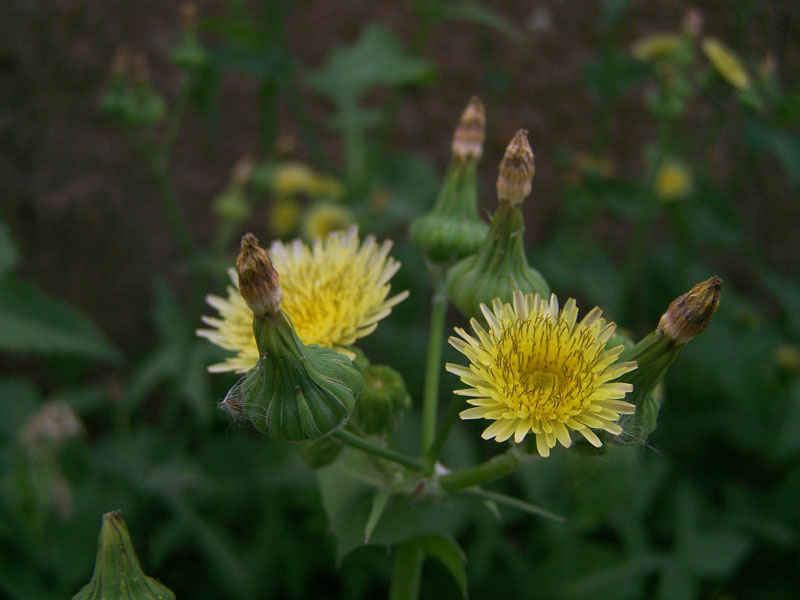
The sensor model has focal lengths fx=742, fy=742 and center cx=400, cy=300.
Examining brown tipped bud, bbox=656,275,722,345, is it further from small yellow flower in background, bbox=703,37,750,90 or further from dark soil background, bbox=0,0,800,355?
dark soil background, bbox=0,0,800,355

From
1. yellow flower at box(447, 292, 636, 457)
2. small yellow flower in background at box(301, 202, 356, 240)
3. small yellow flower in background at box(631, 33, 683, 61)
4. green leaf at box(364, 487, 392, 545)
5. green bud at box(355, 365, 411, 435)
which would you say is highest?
small yellow flower in background at box(631, 33, 683, 61)

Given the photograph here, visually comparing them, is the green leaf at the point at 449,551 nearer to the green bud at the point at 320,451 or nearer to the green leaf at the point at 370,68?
the green bud at the point at 320,451

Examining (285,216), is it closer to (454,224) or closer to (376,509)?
(454,224)

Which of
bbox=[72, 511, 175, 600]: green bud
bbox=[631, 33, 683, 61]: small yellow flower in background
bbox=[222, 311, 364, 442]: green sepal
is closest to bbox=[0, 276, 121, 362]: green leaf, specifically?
bbox=[72, 511, 175, 600]: green bud

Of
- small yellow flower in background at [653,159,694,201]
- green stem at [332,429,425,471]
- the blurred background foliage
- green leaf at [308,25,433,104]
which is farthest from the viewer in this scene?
small yellow flower in background at [653,159,694,201]

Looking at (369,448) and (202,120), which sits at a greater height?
(202,120)

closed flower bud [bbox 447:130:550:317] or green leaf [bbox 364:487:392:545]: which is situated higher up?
closed flower bud [bbox 447:130:550:317]

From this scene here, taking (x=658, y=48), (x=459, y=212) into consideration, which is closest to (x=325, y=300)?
(x=459, y=212)
